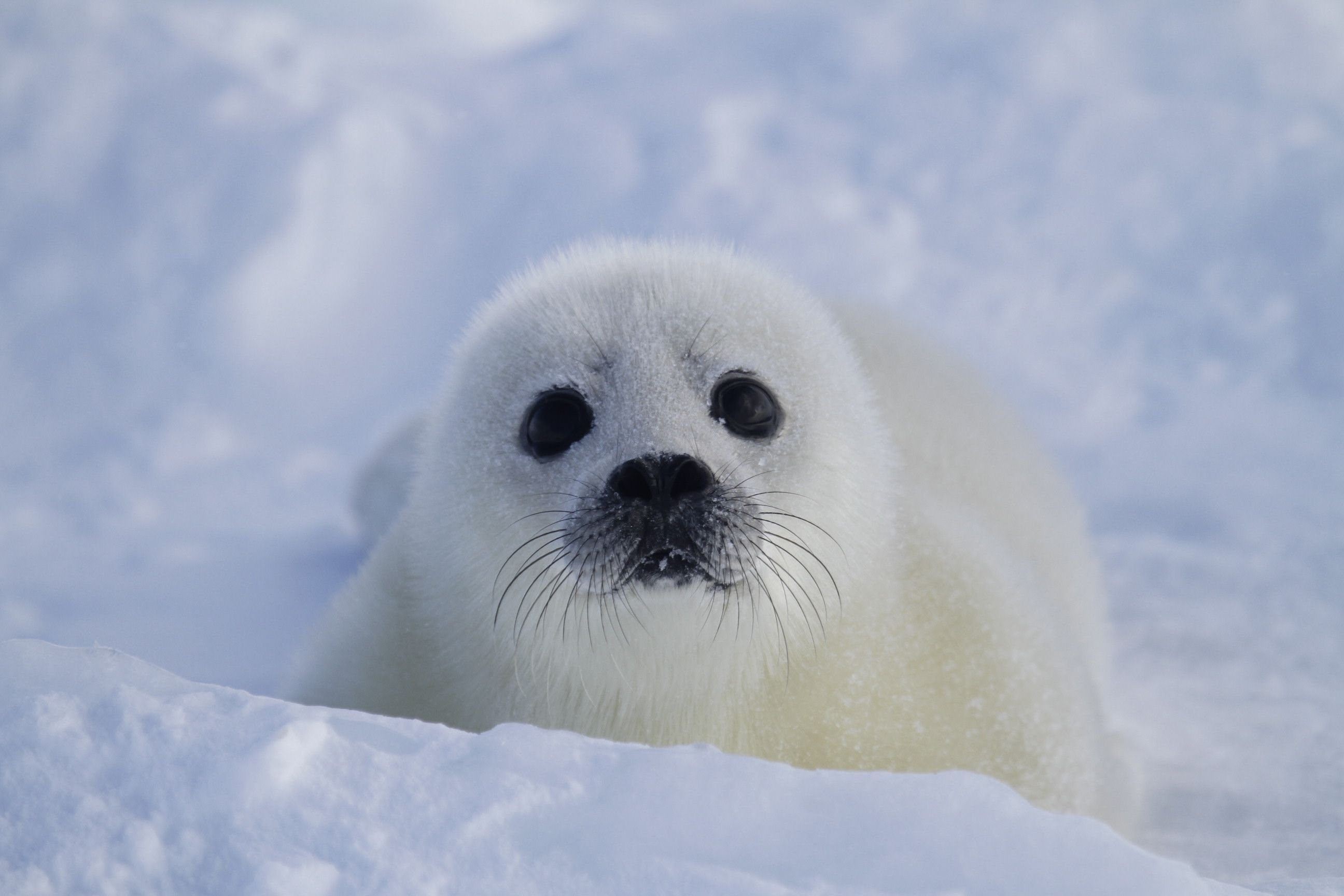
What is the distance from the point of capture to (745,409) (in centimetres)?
183

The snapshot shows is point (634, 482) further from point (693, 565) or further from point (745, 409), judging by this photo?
point (745, 409)

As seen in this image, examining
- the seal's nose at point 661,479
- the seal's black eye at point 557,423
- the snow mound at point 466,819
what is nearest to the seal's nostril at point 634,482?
the seal's nose at point 661,479

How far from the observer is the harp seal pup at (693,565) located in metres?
1.73

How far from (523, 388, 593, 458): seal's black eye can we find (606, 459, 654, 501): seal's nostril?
0.64 ft

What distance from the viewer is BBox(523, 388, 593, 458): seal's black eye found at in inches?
72.0

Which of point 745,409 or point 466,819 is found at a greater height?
point 745,409

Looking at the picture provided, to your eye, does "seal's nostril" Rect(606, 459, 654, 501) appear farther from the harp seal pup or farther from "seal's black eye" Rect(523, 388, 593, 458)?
"seal's black eye" Rect(523, 388, 593, 458)

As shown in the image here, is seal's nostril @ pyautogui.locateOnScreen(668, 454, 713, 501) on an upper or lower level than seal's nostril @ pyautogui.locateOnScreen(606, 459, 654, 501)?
upper

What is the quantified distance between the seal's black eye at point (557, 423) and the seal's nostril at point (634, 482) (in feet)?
0.64

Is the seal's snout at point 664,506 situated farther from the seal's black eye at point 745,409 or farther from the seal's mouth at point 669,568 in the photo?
the seal's black eye at point 745,409

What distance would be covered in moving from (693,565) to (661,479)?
0.46 ft

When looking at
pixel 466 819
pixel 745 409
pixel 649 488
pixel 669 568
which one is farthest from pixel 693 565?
pixel 466 819

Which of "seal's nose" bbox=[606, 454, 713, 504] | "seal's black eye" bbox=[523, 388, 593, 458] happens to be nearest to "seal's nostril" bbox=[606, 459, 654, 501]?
"seal's nose" bbox=[606, 454, 713, 504]

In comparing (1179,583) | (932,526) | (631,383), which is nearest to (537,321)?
(631,383)
